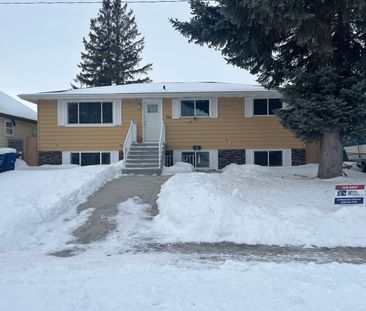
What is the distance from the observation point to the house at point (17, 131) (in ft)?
65.8

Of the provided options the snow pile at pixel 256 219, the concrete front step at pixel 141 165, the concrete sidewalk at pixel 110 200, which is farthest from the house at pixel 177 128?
the snow pile at pixel 256 219

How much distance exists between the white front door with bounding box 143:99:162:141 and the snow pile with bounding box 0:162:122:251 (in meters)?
5.64

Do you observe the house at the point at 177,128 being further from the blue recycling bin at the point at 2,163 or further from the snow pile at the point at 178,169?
the blue recycling bin at the point at 2,163

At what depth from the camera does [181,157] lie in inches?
735

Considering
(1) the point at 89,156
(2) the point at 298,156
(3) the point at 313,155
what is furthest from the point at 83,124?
(3) the point at 313,155

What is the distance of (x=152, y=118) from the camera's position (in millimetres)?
18656

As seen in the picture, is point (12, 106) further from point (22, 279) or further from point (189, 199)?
point (22, 279)

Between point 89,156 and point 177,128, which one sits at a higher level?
point 177,128

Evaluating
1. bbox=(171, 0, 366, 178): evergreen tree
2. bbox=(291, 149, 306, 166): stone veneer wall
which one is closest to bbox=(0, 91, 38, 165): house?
bbox=(171, 0, 366, 178): evergreen tree

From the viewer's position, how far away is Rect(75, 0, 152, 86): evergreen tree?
3984 centimetres

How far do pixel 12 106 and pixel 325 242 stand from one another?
74.2 ft

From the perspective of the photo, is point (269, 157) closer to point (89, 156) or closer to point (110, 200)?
point (89, 156)

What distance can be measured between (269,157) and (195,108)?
4.23 metres

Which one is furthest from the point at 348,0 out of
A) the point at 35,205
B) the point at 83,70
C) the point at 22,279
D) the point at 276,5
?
the point at 83,70
